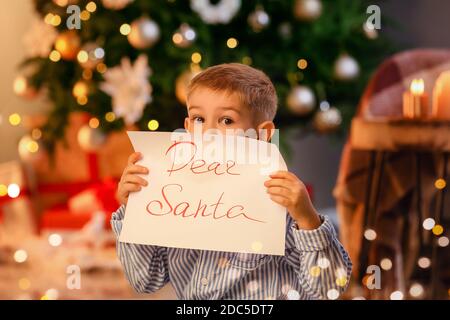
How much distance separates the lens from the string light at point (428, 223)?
174 centimetres

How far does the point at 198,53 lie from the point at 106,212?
532 mm

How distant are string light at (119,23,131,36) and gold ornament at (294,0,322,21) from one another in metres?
0.51

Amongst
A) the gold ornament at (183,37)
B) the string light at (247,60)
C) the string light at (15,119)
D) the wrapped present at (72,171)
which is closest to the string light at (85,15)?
the gold ornament at (183,37)

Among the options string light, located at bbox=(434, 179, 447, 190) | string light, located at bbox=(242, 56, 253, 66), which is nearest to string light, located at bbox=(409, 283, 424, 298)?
string light, located at bbox=(434, 179, 447, 190)

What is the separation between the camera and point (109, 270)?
212 centimetres

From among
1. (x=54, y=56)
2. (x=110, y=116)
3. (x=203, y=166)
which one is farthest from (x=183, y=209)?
(x=54, y=56)

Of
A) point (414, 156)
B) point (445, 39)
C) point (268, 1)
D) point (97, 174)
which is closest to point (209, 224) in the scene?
point (414, 156)

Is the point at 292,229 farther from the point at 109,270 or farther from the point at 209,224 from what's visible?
the point at 109,270

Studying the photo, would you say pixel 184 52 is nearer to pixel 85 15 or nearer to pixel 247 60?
pixel 247 60

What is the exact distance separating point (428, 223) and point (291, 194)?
118 centimetres

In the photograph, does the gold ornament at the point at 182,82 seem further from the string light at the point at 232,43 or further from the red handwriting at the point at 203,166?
the red handwriting at the point at 203,166

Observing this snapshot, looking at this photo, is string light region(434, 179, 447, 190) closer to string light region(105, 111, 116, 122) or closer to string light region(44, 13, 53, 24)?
string light region(105, 111, 116, 122)

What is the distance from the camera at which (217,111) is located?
2.43 ft

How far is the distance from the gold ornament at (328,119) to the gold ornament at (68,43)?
81 cm
